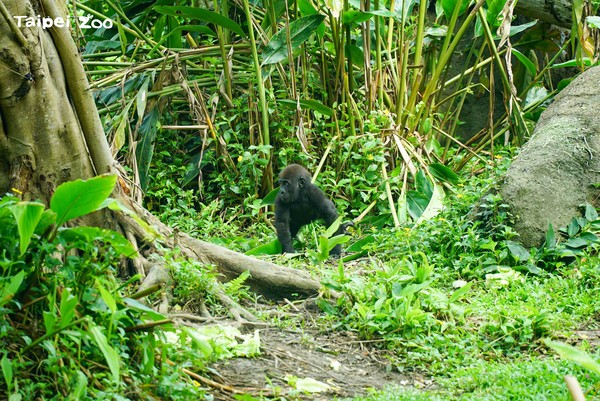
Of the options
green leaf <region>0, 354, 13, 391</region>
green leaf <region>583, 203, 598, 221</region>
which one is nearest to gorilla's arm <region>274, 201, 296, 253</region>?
green leaf <region>583, 203, 598, 221</region>

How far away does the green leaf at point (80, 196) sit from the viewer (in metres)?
3.47

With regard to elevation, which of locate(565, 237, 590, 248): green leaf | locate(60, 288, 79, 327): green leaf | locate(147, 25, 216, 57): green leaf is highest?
locate(147, 25, 216, 57): green leaf

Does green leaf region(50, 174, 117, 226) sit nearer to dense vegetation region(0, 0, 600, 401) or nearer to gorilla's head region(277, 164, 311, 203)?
dense vegetation region(0, 0, 600, 401)

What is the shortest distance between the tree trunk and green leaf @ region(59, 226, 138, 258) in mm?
1316

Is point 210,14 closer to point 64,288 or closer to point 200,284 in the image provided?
point 200,284

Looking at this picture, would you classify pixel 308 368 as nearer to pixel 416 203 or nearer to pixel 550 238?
pixel 550 238

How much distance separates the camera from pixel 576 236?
680cm

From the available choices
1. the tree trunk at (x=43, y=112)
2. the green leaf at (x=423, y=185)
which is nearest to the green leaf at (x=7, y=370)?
the tree trunk at (x=43, y=112)

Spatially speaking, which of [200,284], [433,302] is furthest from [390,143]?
[200,284]

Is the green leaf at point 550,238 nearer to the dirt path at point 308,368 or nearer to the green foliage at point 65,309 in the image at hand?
the dirt path at point 308,368

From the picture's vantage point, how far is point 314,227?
905 cm

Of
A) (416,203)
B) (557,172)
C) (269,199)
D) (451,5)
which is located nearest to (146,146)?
(269,199)

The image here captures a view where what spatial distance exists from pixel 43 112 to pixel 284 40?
14.2 ft

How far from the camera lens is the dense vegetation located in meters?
3.55
